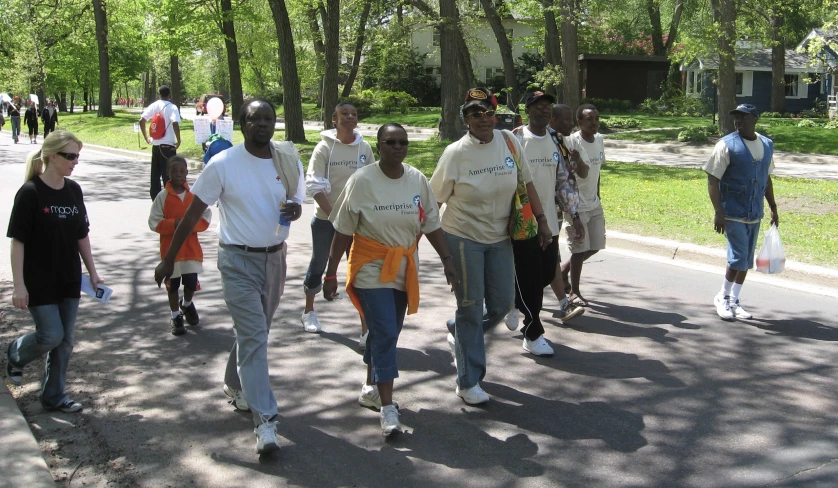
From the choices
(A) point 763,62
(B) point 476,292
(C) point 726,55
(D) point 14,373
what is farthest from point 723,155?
(A) point 763,62

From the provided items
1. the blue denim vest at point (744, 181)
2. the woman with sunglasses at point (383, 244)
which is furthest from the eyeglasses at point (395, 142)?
the blue denim vest at point (744, 181)

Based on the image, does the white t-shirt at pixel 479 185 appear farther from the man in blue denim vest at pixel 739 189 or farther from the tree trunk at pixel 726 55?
the tree trunk at pixel 726 55

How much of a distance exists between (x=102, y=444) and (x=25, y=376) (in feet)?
5.24

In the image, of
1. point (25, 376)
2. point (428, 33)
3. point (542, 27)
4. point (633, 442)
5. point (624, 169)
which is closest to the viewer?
point (633, 442)

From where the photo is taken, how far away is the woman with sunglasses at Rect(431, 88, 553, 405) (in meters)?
5.30

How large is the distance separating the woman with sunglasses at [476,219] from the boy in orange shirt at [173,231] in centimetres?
256

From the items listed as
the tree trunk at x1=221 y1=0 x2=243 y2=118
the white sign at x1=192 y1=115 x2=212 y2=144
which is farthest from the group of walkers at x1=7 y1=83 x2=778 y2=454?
the tree trunk at x1=221 y1=0 x2=243 y2=118

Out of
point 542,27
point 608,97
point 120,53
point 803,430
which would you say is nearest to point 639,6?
point 608,97

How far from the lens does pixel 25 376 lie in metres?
6.11

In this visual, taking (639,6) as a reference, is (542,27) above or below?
below

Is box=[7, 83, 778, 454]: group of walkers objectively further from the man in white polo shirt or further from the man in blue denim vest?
the man in blue denim vest

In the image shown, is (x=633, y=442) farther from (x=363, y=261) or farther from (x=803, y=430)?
(x=363, y=261)

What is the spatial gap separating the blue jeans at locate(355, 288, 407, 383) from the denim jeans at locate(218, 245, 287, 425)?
1.72ft

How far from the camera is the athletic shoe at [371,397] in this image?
5.36 meters
